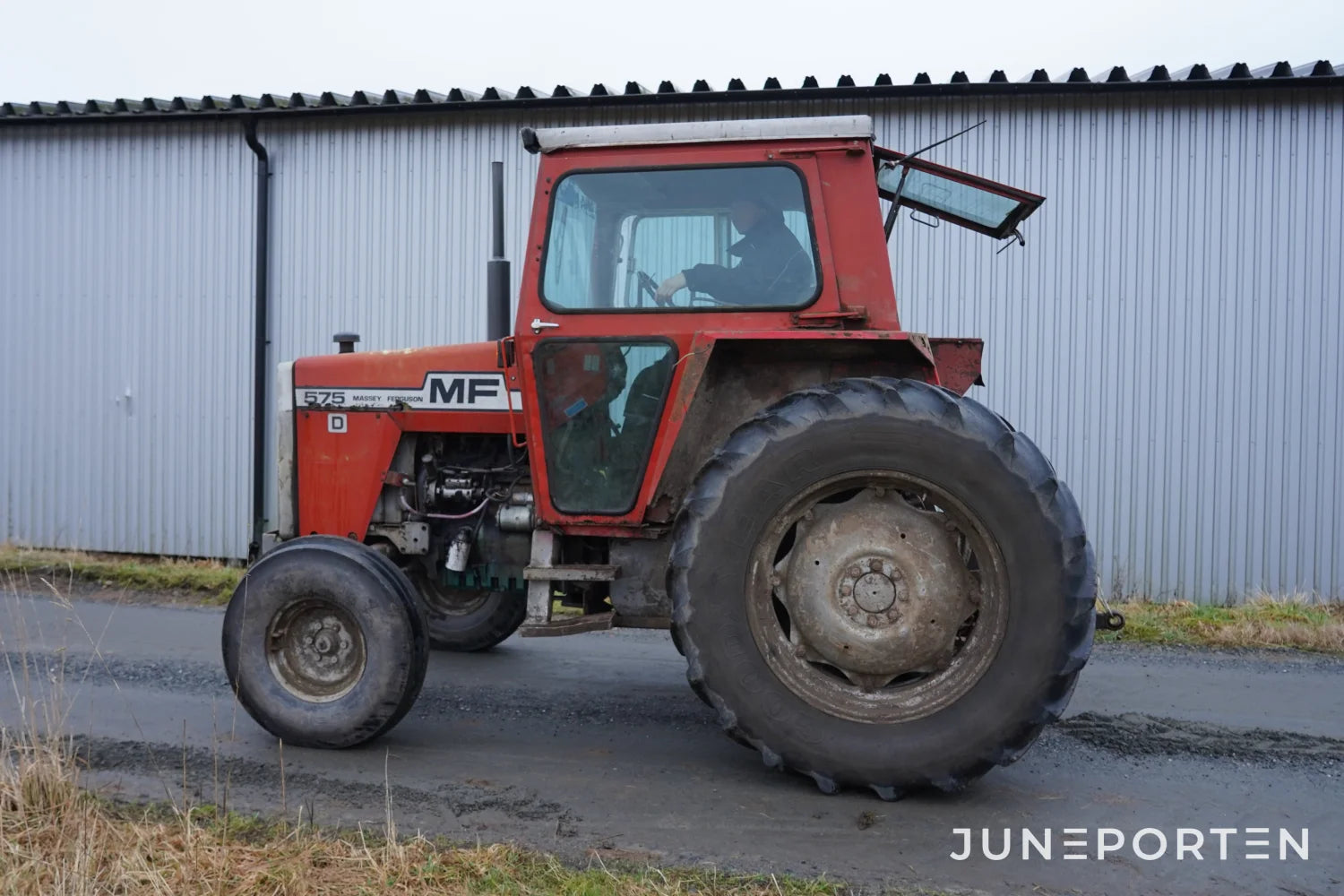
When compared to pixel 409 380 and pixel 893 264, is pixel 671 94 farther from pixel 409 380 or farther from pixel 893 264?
pixel 409 380

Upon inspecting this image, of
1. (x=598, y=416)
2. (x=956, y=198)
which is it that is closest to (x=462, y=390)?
(x=598, y=416)

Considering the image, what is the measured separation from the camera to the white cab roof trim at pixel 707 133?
380 cm

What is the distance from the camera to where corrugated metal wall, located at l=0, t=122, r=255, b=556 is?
8.61 metres

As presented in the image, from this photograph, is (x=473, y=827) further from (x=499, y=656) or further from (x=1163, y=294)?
(x=1163, y=294)

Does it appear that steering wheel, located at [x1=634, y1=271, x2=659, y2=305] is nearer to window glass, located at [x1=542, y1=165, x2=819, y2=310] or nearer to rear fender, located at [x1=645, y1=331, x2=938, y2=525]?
window glass, located at [x1=542, y1=165, x2=819, y2=310]

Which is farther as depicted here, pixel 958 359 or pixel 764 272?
pixel 958 359

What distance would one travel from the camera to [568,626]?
3.84 meters

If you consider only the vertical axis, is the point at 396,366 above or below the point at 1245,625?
above

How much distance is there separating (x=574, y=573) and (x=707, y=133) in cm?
168

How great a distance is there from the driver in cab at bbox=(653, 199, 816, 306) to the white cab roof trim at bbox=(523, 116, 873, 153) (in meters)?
0.25

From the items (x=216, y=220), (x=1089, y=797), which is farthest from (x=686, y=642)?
(x=216, y=220)

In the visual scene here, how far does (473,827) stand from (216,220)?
6.95 meters

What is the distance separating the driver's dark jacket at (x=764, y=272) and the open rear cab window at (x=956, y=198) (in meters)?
0.68

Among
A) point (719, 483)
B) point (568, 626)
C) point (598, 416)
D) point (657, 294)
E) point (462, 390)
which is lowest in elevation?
point (568, 626)
